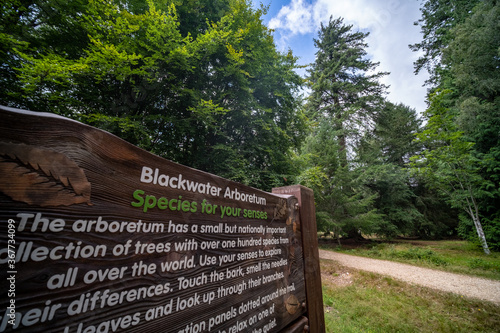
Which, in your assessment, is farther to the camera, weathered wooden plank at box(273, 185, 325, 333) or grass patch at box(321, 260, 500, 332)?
grass patch at box(321, 260, 500, 332)

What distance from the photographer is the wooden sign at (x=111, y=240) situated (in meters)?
0.53

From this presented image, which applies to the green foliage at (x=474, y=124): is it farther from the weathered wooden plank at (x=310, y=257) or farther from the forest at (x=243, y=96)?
the weathered wooden plank at (x=310, y=257)

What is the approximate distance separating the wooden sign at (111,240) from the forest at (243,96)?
3.94m

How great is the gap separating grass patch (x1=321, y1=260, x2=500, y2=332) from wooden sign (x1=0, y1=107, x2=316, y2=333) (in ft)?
12.8

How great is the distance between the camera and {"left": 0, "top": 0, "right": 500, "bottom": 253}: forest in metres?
4.14

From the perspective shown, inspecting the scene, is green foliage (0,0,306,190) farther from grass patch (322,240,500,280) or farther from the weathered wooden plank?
grass patch (322,240,500,280)

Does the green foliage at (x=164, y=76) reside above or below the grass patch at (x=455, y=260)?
above

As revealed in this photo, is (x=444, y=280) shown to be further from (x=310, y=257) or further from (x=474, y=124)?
(x=474, y=124)

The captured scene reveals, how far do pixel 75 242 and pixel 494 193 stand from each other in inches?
650

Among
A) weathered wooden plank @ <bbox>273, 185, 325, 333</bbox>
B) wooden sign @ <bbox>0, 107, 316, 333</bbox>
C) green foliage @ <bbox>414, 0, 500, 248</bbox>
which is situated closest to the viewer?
wooden sign @ <bbox>0, 107, 316, 333</bbox>

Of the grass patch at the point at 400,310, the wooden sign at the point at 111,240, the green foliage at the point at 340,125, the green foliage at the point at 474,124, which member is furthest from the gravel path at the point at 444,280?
the wooden sign at the point at 111,240

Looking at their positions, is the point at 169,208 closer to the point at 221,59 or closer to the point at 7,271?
the point at 7,271

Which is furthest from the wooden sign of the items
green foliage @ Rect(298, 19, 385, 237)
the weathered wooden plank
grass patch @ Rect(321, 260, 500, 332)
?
green foliage @ Rect(298, 19, 385, 237)

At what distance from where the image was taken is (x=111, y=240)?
0.71 meters
